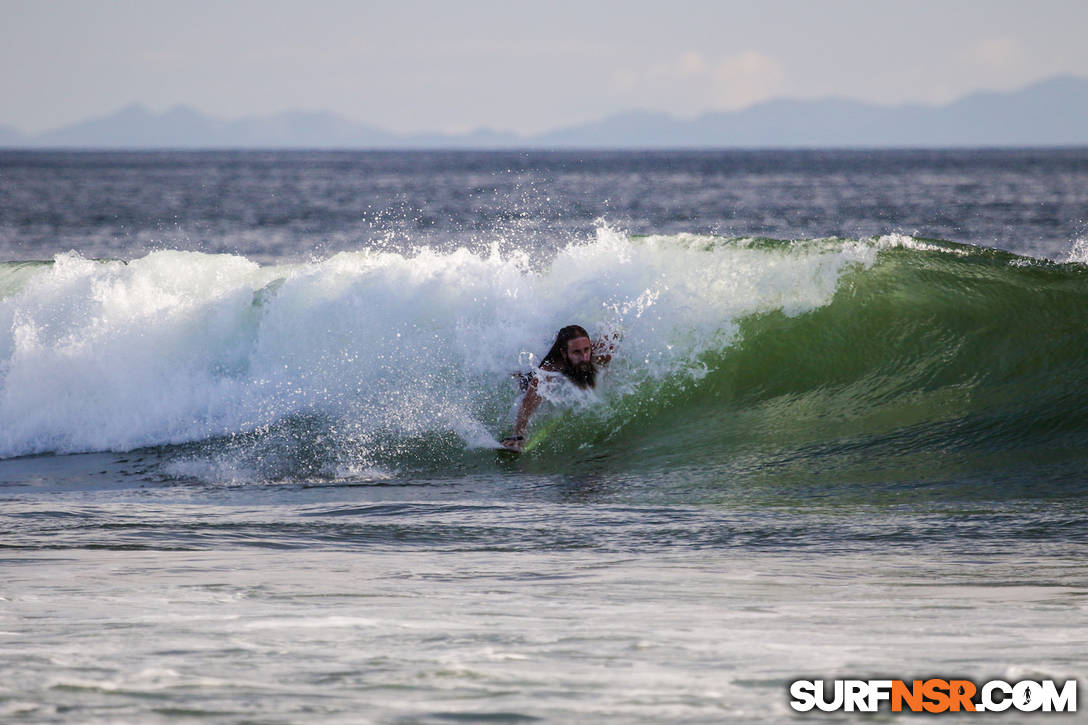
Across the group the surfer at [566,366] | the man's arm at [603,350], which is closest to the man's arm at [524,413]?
the surfer at [566,366]

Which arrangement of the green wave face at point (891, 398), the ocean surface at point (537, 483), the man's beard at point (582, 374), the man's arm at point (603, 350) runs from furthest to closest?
Answer: the man's arm at point (603, 350) → the man's beard at point (582, 374) → the green wave face at point (891, 398) → the ocean surface at point (537, 483)

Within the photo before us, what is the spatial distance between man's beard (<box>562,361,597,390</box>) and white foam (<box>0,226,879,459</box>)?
289 mm

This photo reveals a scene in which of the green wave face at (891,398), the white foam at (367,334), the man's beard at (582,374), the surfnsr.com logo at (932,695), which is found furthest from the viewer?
the white foam at (367,334)

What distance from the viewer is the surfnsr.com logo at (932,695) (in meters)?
2.92

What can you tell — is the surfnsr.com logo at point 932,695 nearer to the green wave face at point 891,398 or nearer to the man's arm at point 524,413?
the green wave face at point 891,398

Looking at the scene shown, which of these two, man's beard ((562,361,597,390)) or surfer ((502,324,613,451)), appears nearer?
surfer ((502,324,613,451))

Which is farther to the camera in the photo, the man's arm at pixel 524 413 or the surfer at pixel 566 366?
the surfer at pixel 566 366

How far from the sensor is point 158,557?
536cm

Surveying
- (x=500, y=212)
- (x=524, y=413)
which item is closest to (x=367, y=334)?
(x=524, y=413)

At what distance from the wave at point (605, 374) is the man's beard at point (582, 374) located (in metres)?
0.11

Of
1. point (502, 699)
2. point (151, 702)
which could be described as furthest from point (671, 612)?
point (151, 702)

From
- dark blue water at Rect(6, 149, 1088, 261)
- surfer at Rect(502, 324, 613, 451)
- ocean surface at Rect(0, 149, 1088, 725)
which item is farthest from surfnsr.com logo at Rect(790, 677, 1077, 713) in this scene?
dark blue water at Rect(6, 149, 1088, 261)

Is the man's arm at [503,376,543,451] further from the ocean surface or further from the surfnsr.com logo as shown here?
the surfnsr.com logo

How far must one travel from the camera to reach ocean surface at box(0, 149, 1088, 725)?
131 inches
